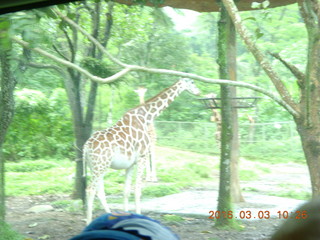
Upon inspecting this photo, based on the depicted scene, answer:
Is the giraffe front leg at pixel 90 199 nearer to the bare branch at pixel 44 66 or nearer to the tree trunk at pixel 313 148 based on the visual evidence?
the bare branch at pixel 44 66

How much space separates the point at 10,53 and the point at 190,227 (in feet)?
5.68

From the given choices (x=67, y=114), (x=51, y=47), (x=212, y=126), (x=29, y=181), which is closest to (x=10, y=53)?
(x=51, y=47)

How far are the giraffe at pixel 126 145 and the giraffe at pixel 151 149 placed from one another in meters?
0.03

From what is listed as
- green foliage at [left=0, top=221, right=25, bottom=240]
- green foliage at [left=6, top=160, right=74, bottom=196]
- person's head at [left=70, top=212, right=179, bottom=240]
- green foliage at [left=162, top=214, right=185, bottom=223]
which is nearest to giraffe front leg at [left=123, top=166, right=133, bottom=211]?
green foliage at [left=162, top=214, right=185, bottom=223]

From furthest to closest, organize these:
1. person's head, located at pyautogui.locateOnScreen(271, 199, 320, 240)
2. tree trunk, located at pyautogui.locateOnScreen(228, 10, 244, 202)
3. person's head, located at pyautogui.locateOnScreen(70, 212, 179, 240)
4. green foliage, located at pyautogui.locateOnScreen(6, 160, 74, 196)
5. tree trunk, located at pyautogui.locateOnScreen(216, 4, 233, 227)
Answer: green foliage, located at pyautogui.locateOnScreen(6, 160, 74, 196)
tree trunk, located at pyautogui.locateOnScreen(228, 10, 244, 202)
tree trunk, located at pyautogui.locateOnScreen(216, 4, 233, 227)
person's head, located at pyautogui.locateOnScreen(70, 212, 179, 240)
person's head, located at pyautogui.locateOnScreen(271, 199, 320, 240)

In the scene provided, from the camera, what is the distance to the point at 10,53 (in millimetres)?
3236

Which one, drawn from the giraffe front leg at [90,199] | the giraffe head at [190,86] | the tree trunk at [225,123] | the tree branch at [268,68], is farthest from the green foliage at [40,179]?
the tree branch at [268,68]

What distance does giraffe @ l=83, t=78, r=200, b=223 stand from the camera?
3342 millimetres

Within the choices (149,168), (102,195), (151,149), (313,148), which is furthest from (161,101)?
(313,148)

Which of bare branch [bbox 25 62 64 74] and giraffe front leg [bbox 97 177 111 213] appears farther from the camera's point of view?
bare branch [bbox 25 62 64 74]

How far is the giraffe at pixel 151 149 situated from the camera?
343cm

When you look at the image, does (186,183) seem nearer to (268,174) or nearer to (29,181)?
(268,174)
